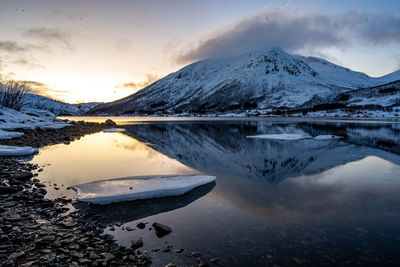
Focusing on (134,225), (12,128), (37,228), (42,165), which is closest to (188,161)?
Result: (42,165)

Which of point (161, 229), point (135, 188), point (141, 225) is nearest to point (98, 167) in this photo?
point (135, 188)

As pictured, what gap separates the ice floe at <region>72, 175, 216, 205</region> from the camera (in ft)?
25.7

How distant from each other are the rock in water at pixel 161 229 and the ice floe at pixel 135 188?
235 centimetres

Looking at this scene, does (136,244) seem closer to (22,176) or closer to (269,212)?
(269,212)

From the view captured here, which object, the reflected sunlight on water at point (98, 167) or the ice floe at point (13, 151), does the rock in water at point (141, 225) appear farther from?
the ice floe at point (13, 151)

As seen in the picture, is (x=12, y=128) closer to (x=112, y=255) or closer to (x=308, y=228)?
(x=112, y=255)

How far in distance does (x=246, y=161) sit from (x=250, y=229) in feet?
30.9

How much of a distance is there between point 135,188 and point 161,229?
3183 millimetres

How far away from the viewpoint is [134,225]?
244 inches

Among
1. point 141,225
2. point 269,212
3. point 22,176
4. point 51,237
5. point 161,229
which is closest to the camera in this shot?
point 51,237

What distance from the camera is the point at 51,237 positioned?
203 inches

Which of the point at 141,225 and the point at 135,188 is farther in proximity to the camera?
the point at 135,188

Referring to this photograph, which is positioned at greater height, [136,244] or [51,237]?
[51,237]

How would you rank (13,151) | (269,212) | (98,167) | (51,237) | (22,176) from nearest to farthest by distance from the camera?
1. (51,237)
2. (269,212)
3. (22,176)
4. (98,167)
5. (13,151)
